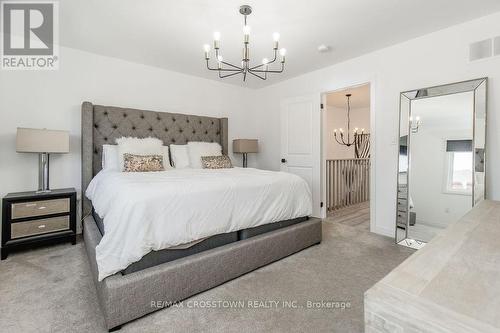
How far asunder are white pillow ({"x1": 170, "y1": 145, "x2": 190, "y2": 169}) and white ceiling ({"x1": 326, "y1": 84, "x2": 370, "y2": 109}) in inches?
125

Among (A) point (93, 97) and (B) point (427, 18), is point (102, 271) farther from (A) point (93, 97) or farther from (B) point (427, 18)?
(B) point (427, 18)

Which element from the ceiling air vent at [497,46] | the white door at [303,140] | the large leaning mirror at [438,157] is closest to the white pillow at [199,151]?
the white door at [303,140]

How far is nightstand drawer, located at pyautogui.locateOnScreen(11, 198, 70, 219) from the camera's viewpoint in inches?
96.0

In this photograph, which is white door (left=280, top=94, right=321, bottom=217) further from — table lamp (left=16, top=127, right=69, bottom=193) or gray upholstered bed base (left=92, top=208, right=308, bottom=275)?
table lamp (left=16, top=127, right=69, bottom=193)

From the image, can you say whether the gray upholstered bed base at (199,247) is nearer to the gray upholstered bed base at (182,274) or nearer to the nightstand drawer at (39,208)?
the gray upholstered bed base at (182,274)

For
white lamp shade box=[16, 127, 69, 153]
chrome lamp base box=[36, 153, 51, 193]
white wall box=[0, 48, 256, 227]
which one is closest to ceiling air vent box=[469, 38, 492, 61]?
white wall box=[0, 48, 256, 227]

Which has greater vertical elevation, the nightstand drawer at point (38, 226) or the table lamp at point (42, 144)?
the table lamp at point (42, 144)

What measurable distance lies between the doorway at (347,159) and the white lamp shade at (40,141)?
352cm

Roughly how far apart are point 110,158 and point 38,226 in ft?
3.31

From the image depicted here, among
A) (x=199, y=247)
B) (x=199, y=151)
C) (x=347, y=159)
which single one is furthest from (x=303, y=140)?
(x=199, y=247)

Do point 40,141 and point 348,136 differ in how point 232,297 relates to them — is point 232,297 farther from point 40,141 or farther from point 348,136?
point 348,136

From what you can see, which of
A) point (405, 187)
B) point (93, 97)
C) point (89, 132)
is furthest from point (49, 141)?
point (405, 187)

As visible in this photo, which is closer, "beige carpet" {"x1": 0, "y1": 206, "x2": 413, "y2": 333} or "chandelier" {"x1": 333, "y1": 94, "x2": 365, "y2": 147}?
"beige carpet" {"x1": 0, "y1": 206, "x2": 413, "y2": 333}

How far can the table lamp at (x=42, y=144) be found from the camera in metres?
2.47
